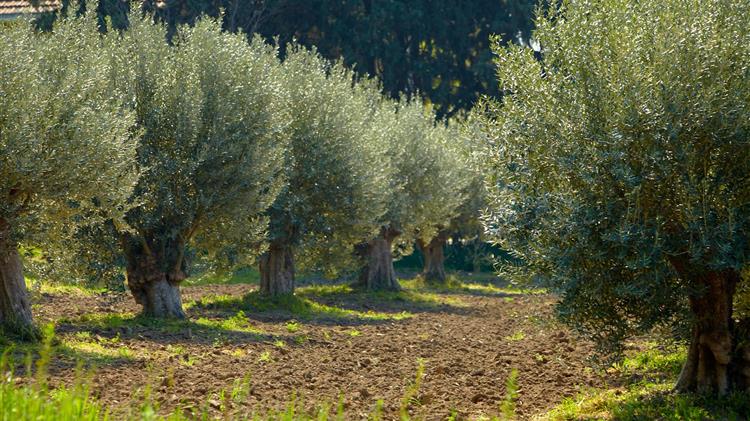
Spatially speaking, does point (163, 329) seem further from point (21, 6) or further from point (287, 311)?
point (21, 6)

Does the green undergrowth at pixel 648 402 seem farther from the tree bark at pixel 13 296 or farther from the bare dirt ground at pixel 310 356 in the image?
the tree bark at pixel 13 296

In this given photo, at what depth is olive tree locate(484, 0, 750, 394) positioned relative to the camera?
1295 centimetres

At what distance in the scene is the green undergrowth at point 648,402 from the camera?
1350 cm

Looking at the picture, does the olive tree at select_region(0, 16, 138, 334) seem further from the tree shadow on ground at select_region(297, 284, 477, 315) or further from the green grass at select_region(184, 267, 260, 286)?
the green grass at select_region(184, 267, 260, 286)

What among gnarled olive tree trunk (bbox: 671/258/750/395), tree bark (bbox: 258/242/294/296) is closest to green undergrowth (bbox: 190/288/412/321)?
tree bark (bbox: 258/242/294/296)

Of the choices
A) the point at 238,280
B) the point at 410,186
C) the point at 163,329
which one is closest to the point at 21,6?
the point at 238,280

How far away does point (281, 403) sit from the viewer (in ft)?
44.7

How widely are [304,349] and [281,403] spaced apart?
6.91m

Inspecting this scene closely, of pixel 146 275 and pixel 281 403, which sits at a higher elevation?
pixel 146 275

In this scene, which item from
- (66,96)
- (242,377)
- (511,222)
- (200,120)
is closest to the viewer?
(511,222)

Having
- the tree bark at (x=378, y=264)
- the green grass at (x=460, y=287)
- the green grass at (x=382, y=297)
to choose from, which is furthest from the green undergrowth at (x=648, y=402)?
the green grass at (x=460, y=287)

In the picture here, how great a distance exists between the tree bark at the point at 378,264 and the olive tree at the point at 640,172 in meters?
24.6

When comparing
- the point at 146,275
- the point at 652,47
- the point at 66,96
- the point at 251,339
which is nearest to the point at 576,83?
the point at 652,47

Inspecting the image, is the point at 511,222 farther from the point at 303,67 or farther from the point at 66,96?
the point at 303,67
